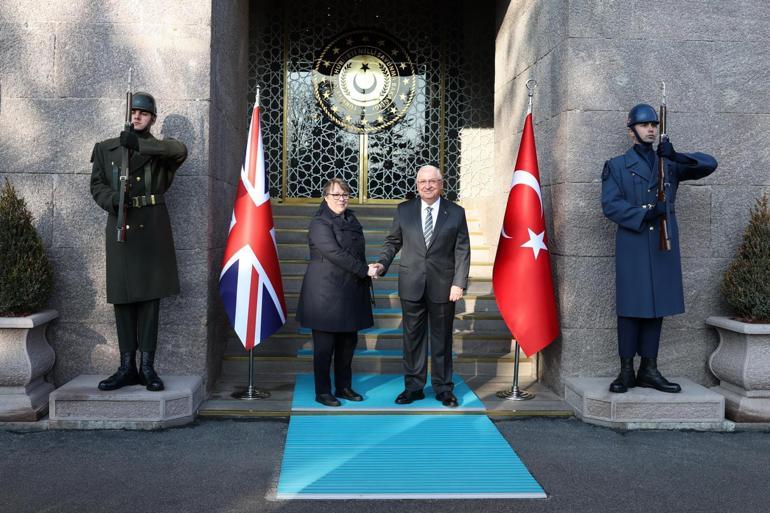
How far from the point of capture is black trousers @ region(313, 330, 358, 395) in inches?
218

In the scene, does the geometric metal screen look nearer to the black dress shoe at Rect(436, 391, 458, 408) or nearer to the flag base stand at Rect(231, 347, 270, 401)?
the flag base stand at Rect(231, 347, 270, 401)

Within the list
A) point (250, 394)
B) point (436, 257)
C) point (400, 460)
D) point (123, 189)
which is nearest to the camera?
point (400, 460)

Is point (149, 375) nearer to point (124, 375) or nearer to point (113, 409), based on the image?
point (124, 375)

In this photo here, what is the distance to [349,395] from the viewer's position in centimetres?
566

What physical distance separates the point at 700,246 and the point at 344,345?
9.64 ft

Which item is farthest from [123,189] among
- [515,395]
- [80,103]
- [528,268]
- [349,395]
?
[515,395]

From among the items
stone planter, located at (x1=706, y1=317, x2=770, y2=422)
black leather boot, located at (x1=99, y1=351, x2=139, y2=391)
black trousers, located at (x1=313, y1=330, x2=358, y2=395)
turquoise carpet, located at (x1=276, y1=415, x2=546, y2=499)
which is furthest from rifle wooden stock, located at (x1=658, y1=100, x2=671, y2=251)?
black leather boot, located at (x1=99, y1=351, x2=139, y2=391)

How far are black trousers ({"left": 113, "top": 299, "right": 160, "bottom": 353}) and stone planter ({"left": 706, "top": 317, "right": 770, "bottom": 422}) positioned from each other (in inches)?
167

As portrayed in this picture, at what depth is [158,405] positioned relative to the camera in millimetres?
5094

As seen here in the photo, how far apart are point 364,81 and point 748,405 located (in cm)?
588

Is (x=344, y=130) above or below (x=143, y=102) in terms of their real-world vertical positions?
above

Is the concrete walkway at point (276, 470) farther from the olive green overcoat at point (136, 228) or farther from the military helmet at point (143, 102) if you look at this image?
the military helmet at point (143, 102)

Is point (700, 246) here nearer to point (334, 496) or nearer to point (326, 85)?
point (334, 496)

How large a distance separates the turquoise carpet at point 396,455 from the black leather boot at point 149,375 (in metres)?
0.99
